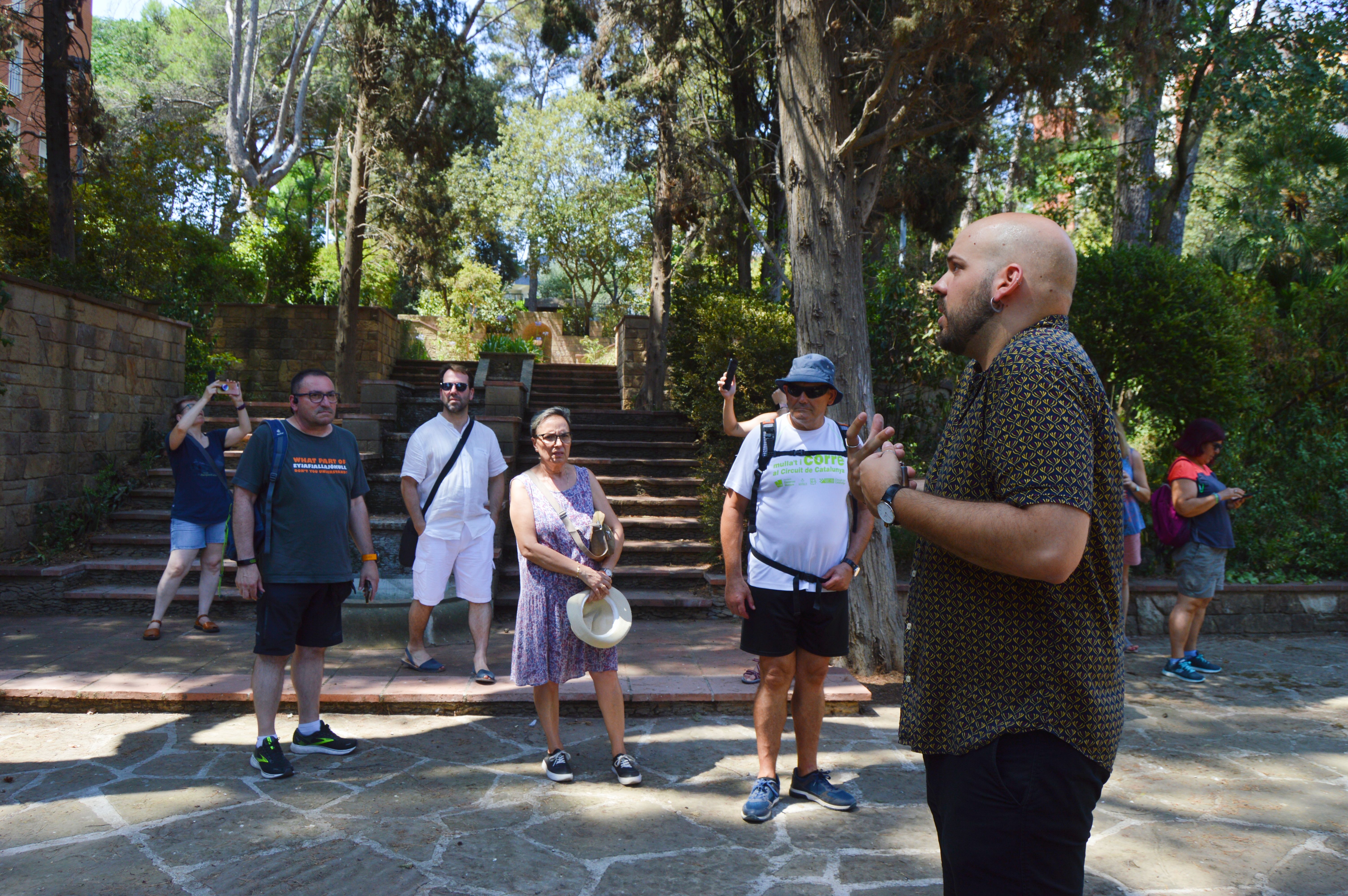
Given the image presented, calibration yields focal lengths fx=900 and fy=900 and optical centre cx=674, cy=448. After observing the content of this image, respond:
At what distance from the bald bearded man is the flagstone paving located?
184cm

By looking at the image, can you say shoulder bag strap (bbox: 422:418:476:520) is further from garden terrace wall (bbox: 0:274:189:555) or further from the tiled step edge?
garden terrace wall (bbox: 0:274:189:555)

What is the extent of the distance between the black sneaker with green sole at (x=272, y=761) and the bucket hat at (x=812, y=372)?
119 inches

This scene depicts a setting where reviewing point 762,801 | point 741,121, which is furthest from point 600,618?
point 741,121

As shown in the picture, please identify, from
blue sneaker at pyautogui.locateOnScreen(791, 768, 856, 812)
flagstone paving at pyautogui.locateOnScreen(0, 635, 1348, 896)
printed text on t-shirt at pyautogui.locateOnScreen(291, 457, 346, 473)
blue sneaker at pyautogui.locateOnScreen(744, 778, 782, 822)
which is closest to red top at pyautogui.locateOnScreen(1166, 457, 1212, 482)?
flagstone paving at pyautogui.locateOnScreen(0, 635, 1348, 896)

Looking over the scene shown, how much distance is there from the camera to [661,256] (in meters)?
13.4

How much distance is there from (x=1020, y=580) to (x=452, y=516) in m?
4.81

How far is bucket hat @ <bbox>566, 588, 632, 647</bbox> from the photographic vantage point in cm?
419

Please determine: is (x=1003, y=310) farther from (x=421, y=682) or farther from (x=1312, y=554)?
(x=1312, y=554)

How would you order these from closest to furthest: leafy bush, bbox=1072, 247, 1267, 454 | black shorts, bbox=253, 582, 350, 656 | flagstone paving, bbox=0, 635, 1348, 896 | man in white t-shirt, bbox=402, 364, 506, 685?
flagstone paving, bbox=0, 635, 1348, 896 < black shorts, bbox=253, 582, 350, 656 < man in white t-shirt, bbox=402, 364, 506, 685 < leafy bush, bbox=1072, 247, 1267, 454

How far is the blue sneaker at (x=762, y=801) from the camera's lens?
399 centimetres

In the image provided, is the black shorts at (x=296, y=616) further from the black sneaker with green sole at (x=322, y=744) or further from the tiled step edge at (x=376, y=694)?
the tiled step edge at (x=376, y=694)

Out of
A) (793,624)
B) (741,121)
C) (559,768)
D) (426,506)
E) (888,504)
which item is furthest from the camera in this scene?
(741,121)

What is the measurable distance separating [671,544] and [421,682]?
12.3 feet

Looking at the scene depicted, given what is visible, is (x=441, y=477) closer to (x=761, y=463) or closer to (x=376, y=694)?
(x=376, y=694)
